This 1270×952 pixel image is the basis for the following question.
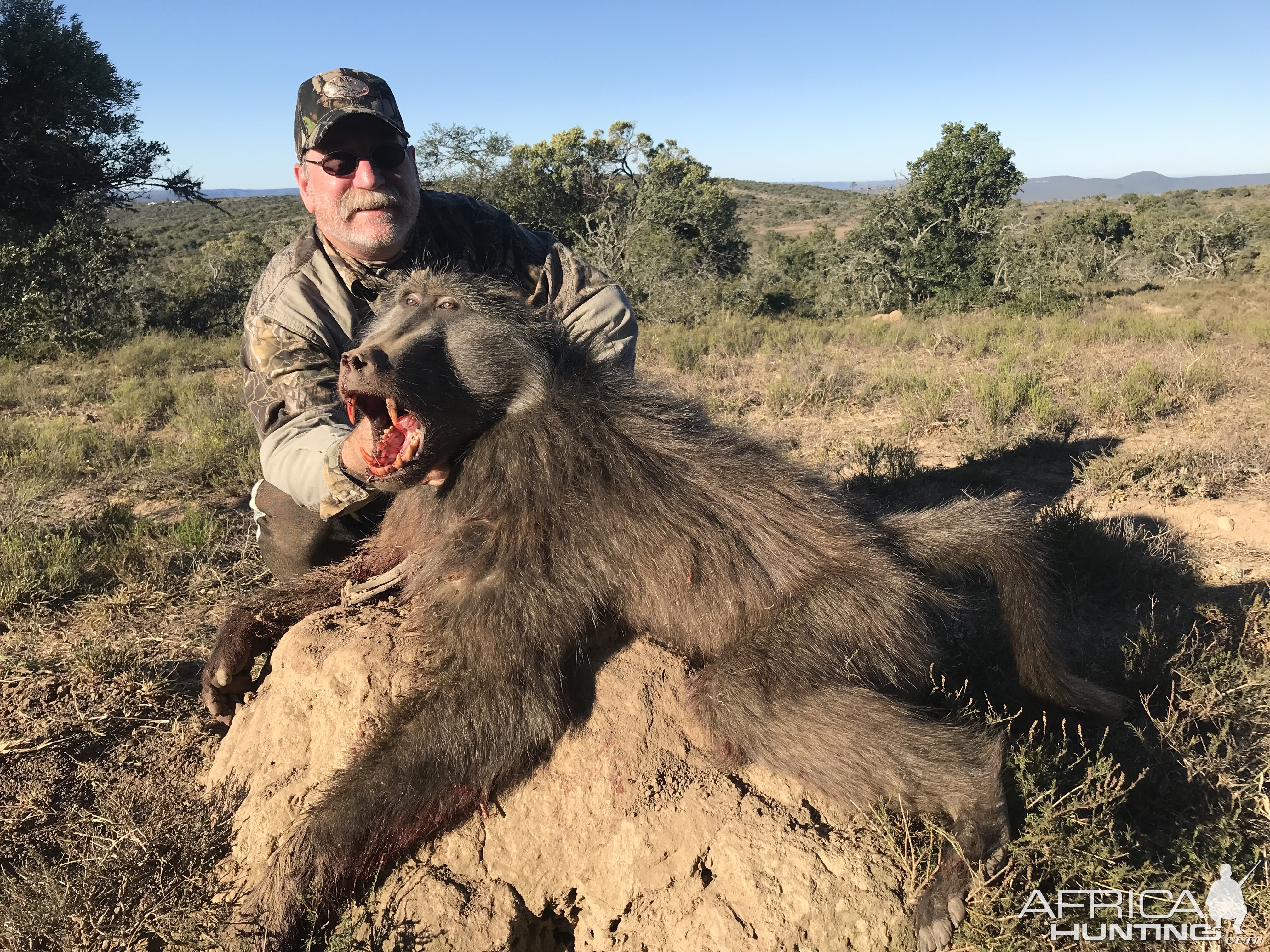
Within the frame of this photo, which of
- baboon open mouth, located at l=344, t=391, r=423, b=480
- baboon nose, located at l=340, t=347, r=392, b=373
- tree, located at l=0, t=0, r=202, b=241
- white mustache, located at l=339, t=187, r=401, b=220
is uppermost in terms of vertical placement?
tree, located at l=0, t=0, r=202, b=241

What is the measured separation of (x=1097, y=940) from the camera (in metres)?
1.93

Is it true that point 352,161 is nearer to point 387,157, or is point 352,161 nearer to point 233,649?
point 387,157

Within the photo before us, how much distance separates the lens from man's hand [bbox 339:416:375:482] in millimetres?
2322

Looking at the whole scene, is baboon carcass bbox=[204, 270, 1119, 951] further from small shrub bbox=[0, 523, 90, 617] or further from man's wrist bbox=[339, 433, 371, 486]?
small shrub bbox=[0, 523, 90, 617]

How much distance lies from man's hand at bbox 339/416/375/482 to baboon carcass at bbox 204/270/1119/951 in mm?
39

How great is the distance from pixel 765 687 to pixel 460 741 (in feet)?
2.69

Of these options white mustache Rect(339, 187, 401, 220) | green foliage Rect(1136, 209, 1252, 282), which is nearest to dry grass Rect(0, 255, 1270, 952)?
white mustache Rect(339, 187, 401, 220)

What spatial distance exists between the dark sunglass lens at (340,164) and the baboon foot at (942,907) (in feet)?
11.0

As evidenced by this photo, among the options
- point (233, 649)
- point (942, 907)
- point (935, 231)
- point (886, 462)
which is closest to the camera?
point (942, 907)

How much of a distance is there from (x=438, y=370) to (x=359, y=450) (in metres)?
0.34

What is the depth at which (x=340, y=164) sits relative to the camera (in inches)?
133

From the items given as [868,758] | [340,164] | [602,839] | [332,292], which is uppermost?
[340,164]

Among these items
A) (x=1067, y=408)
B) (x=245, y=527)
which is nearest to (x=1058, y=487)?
(x=1067, y=408)

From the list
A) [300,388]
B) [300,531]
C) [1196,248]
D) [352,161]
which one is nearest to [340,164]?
[352,161]
